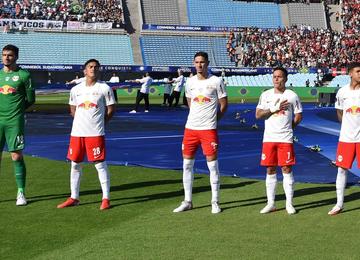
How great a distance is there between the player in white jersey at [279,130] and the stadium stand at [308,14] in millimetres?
61580

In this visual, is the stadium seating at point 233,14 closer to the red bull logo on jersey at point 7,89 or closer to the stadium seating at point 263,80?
the stadium seating at point 263,80

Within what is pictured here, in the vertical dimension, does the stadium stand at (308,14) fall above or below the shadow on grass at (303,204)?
above

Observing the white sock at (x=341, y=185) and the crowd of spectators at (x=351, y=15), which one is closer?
the white sock at (x=341, y=185)

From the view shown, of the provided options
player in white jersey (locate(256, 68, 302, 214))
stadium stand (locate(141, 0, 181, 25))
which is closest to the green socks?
player in white jersey (locate(256, 68, 302, 214))

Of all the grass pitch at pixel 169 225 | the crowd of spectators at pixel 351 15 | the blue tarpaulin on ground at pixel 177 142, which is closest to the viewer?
the grass pitch at pixel 169 225

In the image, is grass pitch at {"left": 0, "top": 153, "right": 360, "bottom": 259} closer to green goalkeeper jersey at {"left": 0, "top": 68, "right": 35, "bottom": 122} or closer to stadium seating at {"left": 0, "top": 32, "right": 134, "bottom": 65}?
green goalkeeper jersey at {"left": 0, "top": 68, "right": 35, "bottom": 122}

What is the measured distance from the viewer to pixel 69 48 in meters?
57.7

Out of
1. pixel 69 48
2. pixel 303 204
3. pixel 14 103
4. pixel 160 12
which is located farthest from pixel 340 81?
pixel 14 103

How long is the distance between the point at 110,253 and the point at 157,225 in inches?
57.1

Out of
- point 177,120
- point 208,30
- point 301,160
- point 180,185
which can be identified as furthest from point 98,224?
point 208,30

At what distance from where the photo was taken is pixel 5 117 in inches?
372

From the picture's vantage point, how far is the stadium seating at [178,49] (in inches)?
2379

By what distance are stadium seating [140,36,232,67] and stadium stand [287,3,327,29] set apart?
34.1 ft

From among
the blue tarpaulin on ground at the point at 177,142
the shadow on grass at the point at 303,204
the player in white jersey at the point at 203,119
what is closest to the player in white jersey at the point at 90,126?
the player in white jersey at the point at 203,119
